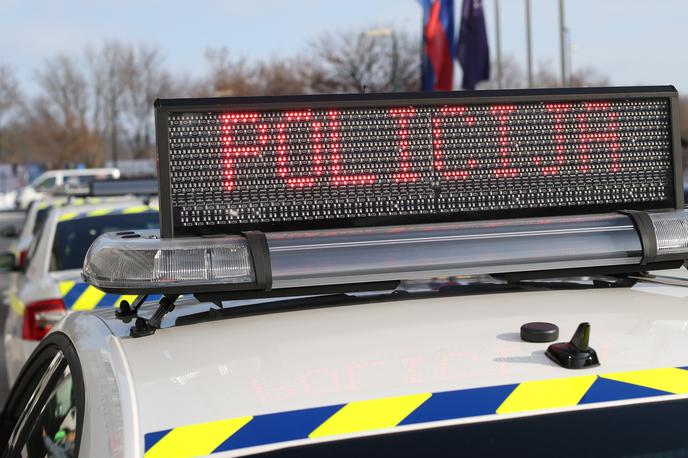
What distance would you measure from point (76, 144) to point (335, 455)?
254 ft

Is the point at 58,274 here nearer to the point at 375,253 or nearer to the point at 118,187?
the point at 375,253

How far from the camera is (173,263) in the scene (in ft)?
7.29

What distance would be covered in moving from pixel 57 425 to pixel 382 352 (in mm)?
868

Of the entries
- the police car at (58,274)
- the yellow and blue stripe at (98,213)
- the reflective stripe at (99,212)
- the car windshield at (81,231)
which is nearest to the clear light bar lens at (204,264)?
the police car at (58,274)

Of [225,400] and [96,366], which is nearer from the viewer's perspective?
[225,400]

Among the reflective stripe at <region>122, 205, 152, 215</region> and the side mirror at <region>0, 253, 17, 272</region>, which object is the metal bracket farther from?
the side mirror at <region>0, 253, 17, 272</region>

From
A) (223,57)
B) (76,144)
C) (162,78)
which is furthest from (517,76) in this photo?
(76,144)

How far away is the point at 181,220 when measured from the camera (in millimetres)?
2504

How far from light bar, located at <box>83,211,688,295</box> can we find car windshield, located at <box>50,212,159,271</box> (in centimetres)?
464

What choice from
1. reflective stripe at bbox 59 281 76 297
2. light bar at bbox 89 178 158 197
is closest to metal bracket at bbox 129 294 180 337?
reflective stripe at bbox 59 281 76 297

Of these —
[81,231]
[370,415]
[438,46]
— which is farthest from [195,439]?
[438,46]

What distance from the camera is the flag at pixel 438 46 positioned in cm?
2447

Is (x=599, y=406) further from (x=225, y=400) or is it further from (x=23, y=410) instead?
(x=23, y=410)

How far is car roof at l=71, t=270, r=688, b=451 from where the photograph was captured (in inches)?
72.4
